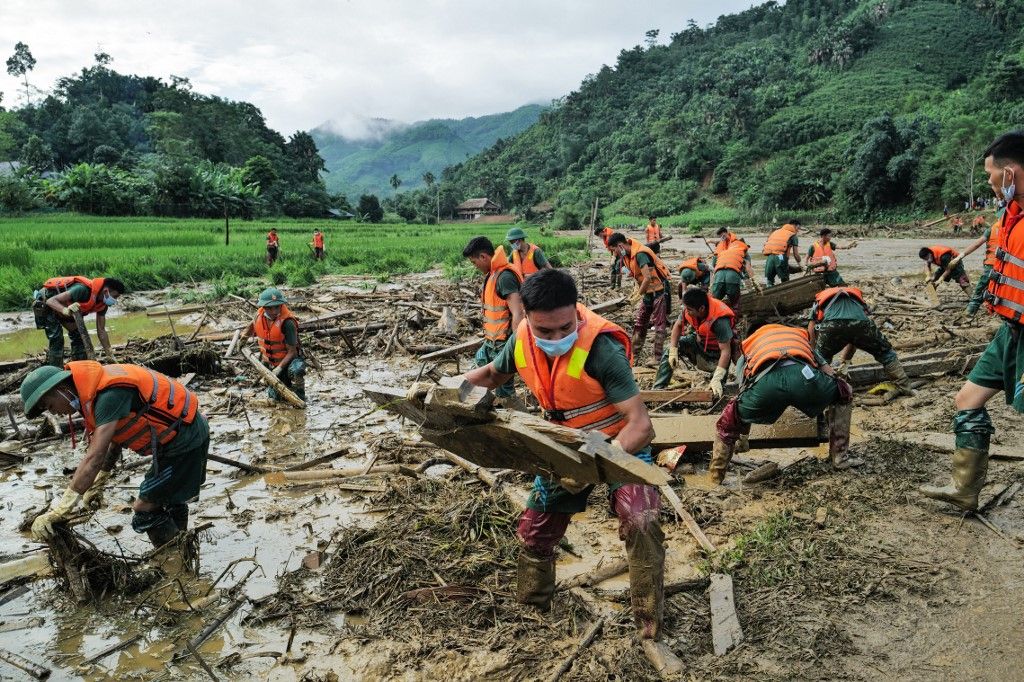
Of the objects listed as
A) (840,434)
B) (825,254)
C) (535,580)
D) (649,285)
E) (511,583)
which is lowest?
(511,583)

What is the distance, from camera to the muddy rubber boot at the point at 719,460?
4.97 meters

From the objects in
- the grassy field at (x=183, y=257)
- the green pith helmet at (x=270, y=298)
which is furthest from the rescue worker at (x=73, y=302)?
the grassy field at (x=183, y=257)

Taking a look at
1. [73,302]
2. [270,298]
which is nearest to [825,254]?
[270,298]

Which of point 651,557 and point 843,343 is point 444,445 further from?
point 843,343

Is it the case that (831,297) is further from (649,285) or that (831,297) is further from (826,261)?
(826,261)

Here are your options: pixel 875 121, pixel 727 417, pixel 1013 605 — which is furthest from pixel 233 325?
A: pixel 875 121

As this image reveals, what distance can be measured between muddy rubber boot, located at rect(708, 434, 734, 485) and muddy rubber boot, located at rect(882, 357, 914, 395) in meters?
2.79

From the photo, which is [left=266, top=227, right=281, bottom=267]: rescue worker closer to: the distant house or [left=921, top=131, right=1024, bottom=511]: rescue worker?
[left=921, top=131, right=1024, bottom=511]: rescue worker

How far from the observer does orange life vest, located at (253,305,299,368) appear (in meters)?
7.94

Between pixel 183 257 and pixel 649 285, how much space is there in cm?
1725

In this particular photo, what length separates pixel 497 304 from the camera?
6.54 m

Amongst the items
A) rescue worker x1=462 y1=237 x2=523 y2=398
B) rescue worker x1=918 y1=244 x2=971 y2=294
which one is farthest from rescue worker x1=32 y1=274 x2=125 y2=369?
rescue worker x1=918 y1=244 x2=971 y2=294

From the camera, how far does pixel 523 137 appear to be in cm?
12738

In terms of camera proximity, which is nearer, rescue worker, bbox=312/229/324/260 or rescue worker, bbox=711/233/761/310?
rescue worker, bbox=711/233/761/310
